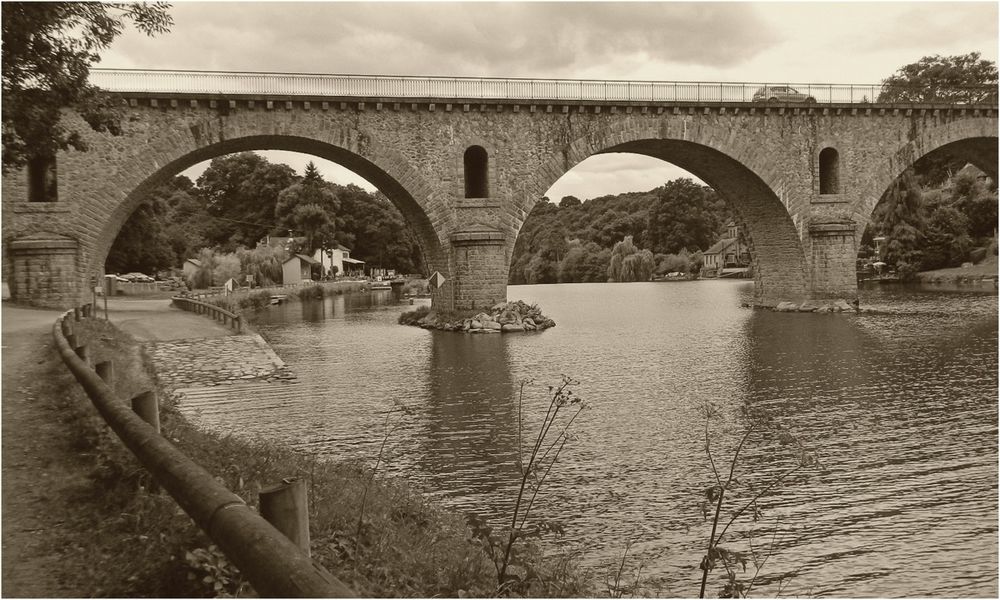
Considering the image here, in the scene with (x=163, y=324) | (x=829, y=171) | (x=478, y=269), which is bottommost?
(x=163, y=324)

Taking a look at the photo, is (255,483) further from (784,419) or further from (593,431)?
(784,419)

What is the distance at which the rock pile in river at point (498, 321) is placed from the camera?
29922mm

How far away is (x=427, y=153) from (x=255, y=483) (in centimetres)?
2452

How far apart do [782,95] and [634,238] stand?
3100 inches

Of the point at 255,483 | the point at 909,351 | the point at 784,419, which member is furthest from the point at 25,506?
the point at 909,351

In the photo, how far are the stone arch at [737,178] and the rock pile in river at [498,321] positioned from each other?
283 cm

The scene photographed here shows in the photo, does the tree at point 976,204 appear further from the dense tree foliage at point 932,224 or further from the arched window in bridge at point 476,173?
the arched window in bridge at point 476,173

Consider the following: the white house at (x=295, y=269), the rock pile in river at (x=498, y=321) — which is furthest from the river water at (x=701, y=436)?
the white house at (x=295, y=269)

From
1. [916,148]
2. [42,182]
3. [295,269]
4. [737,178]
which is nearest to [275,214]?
[295,269]

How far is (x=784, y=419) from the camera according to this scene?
43.5 feet

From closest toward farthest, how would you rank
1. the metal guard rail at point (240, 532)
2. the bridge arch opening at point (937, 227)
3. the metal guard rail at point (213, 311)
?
the metal guard rail at point (240, 532)
the metal guard rail at point (213, 311)
the bridge arch opening at point (937, 227)

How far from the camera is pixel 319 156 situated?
105 ft

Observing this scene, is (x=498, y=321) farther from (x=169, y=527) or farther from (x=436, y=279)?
(x=169, y=527)

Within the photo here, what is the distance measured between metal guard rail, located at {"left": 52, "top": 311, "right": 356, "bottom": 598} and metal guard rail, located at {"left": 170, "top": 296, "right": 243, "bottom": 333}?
2072 centimetres
